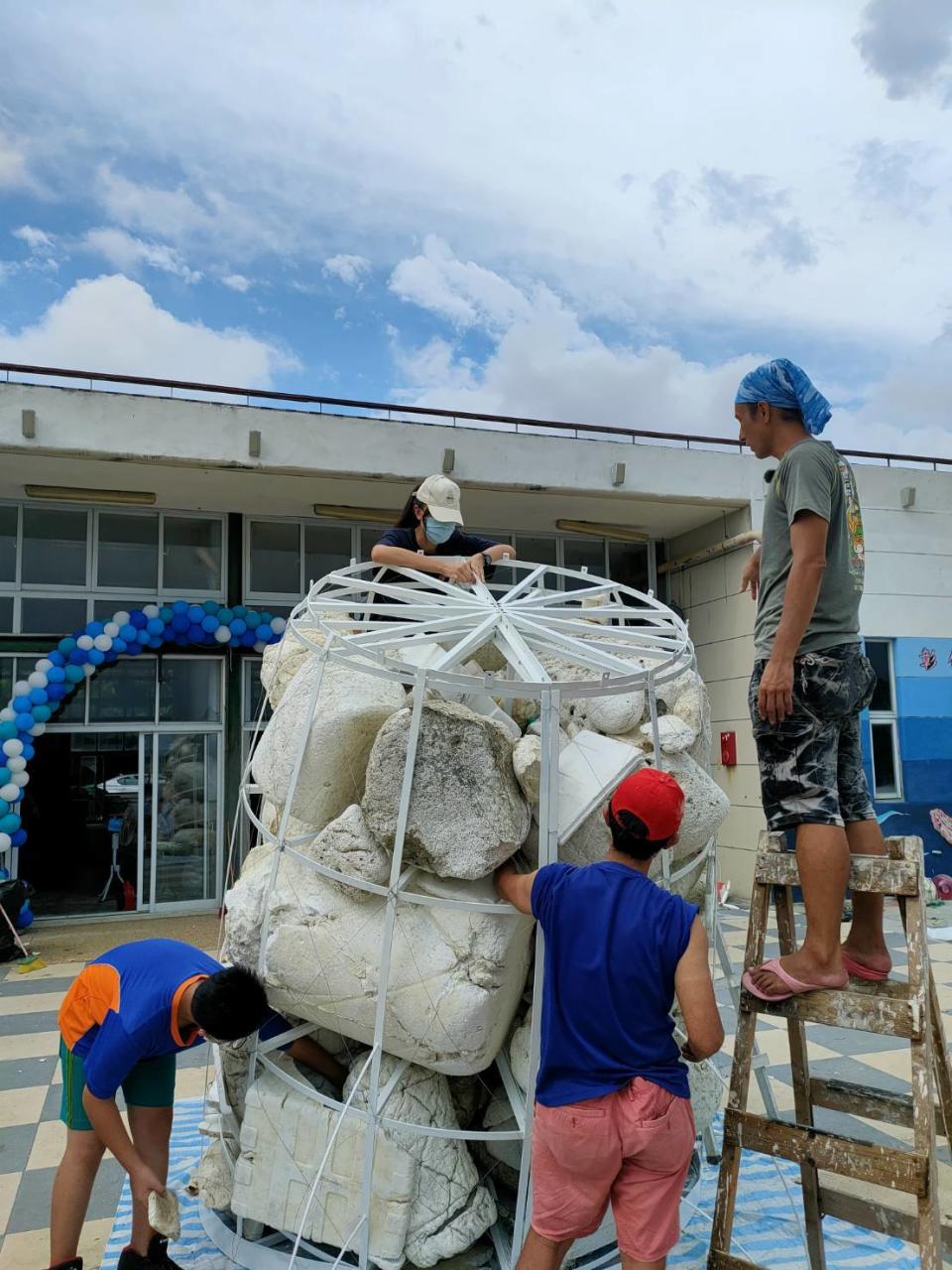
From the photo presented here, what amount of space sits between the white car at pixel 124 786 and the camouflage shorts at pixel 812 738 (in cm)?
791

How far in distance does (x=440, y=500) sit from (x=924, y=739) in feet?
27.7

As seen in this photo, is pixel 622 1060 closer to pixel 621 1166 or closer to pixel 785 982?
pixel 621 1166

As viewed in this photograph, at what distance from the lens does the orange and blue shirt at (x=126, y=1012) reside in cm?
237

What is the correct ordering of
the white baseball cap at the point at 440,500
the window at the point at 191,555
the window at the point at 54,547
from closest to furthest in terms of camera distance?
the white baseball cap at the point at 440,500 < the window at the point at 54,547 < the window at the point at 191,555

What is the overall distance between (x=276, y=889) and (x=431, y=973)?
0.54 meters

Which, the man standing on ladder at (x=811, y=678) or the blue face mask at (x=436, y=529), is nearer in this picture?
the man standing on ladder at (x=811, y=678)

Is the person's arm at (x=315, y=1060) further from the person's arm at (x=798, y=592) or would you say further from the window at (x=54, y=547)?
the window at (x=54, y=547)

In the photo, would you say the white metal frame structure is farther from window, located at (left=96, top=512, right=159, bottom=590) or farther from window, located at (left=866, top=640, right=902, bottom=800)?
window, located at (left=866, top=640, right=902, bottom=800)

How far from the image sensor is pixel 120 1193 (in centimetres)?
313

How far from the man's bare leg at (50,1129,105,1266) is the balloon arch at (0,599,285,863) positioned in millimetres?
5319

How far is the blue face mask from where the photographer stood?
3.63m

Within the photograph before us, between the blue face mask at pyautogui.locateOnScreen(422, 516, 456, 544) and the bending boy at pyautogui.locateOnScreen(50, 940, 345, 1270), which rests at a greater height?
the blue face mask at pyautogui.locateOnScreen(422, 516, 456, 544)

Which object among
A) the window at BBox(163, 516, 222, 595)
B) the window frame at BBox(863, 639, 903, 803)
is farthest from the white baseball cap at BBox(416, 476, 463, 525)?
the window frame at BBox(863, 639, 903, 803)

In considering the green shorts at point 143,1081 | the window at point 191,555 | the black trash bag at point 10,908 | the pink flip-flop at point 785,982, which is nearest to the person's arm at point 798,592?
the pink flip-flop at point 785,982
